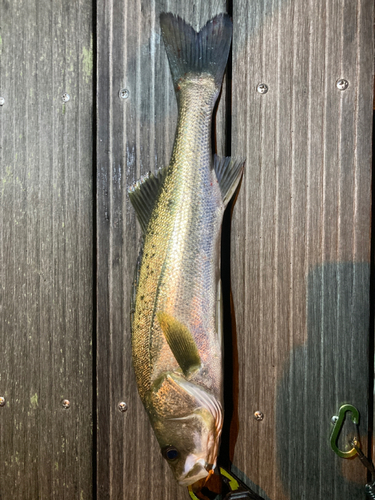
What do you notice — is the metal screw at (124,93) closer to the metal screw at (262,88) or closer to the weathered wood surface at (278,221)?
the weathered wood surface at (278,221)

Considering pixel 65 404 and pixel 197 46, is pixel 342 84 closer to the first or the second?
pixel 197 46

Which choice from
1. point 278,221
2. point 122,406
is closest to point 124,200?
point 278,221

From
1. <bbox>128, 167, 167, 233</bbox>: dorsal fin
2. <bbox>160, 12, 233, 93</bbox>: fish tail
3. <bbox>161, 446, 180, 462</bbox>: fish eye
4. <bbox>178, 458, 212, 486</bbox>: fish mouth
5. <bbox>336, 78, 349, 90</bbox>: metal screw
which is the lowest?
<bbox>178, 458, 212, 486</bbox>: fish mouth

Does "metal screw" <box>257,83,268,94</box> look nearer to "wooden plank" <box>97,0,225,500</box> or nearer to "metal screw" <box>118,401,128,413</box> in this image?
"wooden plank" <box>97,0,225,500</box>

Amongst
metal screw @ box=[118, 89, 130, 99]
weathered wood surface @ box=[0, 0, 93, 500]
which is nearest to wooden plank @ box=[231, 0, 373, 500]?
metal screw @ box=[118, 89, 130, 99]

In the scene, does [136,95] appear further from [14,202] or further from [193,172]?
[14,202]

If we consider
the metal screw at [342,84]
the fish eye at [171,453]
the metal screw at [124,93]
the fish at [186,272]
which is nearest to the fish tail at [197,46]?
the fish at [186,272]
